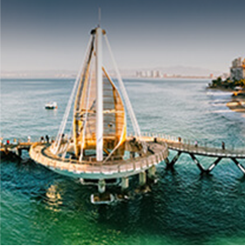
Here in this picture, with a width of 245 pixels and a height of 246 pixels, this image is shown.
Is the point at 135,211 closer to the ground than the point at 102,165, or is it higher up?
closer to the ground

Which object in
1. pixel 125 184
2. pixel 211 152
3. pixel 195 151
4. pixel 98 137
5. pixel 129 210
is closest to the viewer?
pixel 129 210

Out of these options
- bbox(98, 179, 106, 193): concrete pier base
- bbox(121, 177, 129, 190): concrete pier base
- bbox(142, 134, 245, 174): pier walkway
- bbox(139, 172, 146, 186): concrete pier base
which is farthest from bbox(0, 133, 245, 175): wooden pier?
bbox(98, 179, 106, 193): concrete pier base

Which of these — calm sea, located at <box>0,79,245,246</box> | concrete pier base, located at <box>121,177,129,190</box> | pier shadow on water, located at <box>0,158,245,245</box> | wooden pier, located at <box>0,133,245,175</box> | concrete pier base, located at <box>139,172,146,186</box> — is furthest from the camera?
wooden pier, located at <box>0,133,245,175</box>

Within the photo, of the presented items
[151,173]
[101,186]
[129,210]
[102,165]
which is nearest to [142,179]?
[151,173]

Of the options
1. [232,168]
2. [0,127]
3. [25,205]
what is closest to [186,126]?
[232,168]

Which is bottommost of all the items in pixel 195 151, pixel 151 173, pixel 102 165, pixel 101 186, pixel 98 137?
pixel 151 173

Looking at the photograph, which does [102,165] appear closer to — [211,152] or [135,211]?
[135,211]

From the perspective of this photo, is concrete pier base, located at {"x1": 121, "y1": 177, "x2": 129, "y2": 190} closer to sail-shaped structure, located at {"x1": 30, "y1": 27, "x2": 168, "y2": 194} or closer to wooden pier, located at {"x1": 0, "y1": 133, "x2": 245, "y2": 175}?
sail-shaped structure, located at {"x1": 30, "y1": 27, "x2": 168, "y2": 194}

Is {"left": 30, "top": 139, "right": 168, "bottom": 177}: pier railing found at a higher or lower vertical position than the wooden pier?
higher
